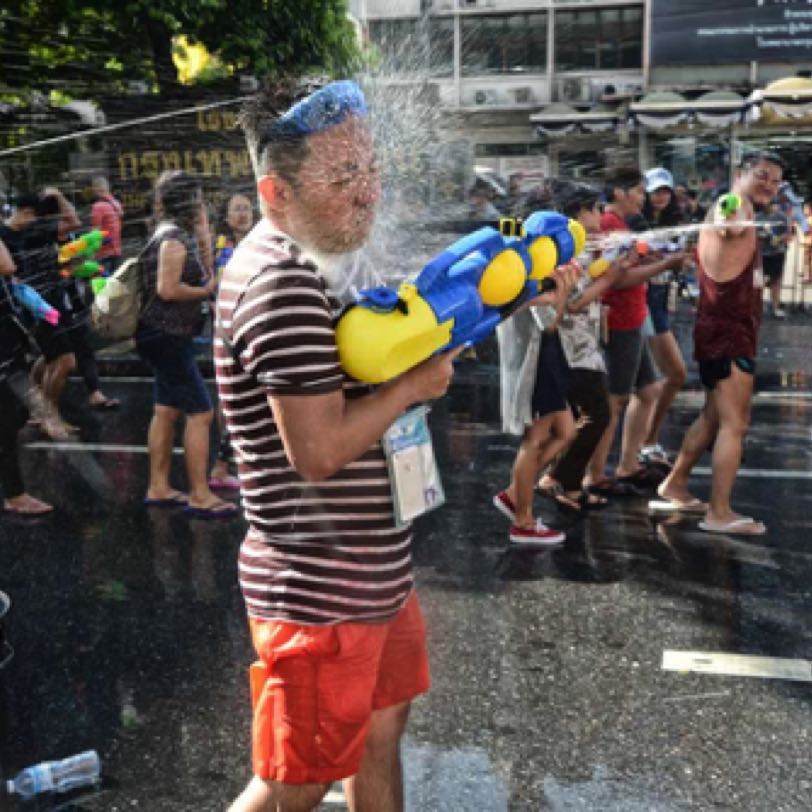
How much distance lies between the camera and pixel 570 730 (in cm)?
314

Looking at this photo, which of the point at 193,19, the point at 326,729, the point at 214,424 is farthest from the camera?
the point at 193,19

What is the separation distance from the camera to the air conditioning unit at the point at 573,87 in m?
27.2

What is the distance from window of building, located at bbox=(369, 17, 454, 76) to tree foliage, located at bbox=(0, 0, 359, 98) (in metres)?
0.24

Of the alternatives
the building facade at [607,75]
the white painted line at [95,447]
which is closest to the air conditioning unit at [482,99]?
the building facade at [607,75]

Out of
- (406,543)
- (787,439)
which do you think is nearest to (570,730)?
(406,543)

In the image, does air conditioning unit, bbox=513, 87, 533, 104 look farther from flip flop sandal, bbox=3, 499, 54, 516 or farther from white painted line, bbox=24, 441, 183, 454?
flip flop sandal, bbox=3, 499, 54, 516

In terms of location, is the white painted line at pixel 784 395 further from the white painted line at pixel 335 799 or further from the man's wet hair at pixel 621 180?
the white painted line at pixel 335 799

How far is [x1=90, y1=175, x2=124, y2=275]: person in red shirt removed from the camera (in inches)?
213

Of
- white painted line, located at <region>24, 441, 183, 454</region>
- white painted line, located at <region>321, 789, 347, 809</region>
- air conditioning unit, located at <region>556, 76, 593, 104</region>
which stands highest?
air conditioning unit, located at <region>556, 76, 593, 104</region>

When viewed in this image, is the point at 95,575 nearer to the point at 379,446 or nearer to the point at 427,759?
the point at 427,759

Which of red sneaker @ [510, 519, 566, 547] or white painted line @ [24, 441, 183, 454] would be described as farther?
white painted line @ [24, 441, 183, 454]

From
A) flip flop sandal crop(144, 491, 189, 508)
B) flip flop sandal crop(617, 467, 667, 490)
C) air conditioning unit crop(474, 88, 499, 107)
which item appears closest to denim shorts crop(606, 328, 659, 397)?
flip flop sandal crop(617, 467, 667, 490)

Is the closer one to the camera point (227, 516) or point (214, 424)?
point (227, 516)

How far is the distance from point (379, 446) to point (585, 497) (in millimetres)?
3625
